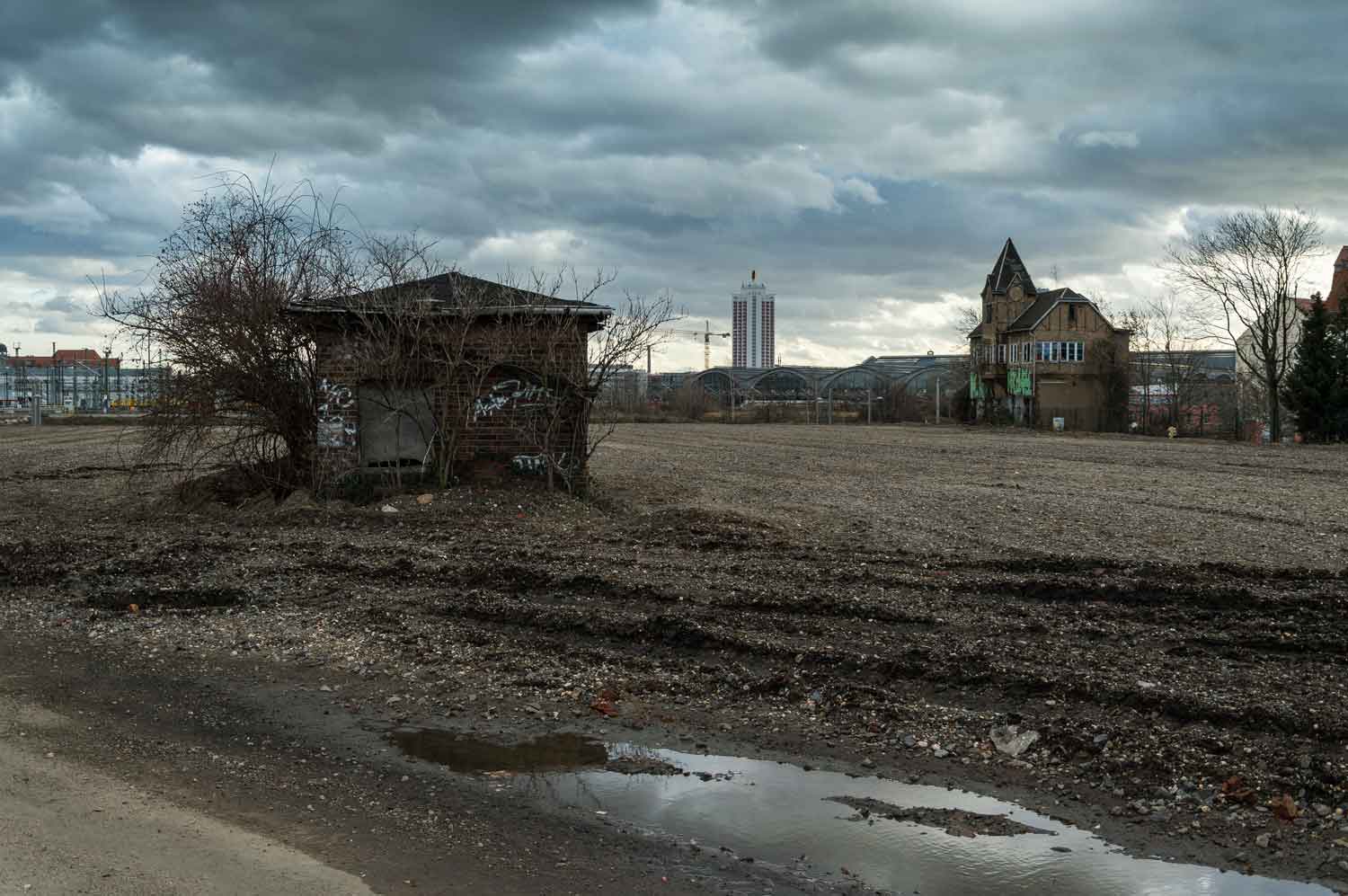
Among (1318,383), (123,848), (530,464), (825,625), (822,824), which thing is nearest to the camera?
(123,848)

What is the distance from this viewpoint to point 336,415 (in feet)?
57.2

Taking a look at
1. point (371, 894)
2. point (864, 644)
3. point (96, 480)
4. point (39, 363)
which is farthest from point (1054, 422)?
point (39, 363)

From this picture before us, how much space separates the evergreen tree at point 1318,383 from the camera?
44.5 m

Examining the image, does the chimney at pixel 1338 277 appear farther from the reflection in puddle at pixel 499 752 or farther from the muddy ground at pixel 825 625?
the reflection in puddle at pixel 499 752

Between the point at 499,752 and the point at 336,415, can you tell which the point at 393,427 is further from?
the point at 499,752

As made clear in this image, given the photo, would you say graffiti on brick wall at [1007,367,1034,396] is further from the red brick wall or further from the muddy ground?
the red brick wall

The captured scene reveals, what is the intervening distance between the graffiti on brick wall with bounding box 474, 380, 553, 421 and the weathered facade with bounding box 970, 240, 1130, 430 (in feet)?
171

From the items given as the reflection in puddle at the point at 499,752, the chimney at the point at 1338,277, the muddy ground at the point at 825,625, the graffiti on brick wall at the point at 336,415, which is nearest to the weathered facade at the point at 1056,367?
the chimney at the point at 1338,277

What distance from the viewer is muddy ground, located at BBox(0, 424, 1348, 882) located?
600 cm

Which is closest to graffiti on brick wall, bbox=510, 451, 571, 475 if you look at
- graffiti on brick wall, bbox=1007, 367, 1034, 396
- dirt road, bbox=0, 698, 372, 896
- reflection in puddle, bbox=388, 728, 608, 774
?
reflection in puddle, bbox=388, 728, 608, 774

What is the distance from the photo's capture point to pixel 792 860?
16.7 feet

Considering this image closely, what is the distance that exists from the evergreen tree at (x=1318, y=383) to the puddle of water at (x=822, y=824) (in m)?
45.8

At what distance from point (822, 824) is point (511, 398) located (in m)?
13.0

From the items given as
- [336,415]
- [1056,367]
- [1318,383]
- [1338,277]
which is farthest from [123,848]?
[1338,277]
